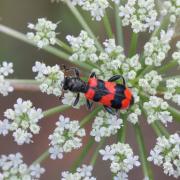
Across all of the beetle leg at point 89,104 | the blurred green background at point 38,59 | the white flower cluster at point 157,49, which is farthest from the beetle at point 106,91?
the blurred green background at point 38,59

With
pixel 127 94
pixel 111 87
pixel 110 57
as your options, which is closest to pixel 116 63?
pixel 110 57

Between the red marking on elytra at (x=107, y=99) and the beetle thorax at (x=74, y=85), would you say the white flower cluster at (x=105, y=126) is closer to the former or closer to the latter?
the red marking on elytra at (x=107, y=99)

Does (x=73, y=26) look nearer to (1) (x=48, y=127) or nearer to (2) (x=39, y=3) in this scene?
(2) (x=39, y=3)

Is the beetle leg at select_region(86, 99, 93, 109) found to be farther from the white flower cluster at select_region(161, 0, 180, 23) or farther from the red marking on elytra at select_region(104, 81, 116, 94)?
the white flower cluster at select_region(161, 0, 180, 23)

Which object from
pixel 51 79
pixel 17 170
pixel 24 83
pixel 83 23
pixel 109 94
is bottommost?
pixel 17 170

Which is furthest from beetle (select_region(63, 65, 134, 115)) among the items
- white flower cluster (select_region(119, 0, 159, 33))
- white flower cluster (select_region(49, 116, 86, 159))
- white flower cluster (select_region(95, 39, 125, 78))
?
white flower cluster (select_region(119, 0, 159, 33))

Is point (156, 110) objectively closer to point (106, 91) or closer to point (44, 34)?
point (106, 91)
